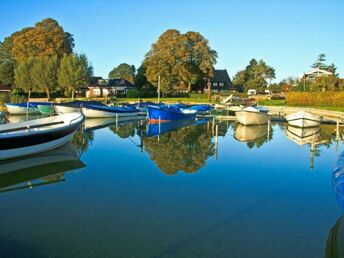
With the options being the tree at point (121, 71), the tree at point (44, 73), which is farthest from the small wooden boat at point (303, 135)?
the tree at point (121, 71)

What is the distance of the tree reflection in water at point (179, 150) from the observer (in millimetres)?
10656

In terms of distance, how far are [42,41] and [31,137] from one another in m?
46.7

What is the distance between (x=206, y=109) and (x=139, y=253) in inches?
1231

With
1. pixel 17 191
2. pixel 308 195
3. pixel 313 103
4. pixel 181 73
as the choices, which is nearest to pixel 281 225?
pixel 308 195

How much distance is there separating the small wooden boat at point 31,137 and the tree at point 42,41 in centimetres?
4272

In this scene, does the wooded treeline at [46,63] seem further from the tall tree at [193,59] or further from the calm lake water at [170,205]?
the calm lake water at [170,205]

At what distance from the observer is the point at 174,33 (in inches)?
2234

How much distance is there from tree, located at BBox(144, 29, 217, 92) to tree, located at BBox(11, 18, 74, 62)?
14302 millimetres

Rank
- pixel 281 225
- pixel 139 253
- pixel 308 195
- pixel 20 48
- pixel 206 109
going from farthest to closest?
pixel 20 48 < pixel 206 109 < pixel 308 195 < pixel 281 225 < pixel 139 253

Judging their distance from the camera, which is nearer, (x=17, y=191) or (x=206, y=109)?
(x=17, y=191)

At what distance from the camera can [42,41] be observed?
173ft

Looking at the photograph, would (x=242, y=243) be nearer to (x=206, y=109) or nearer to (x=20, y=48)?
(x=206, y=109)

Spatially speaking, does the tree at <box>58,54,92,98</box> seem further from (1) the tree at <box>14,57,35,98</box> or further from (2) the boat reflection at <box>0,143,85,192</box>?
(2) the boat reflection at <box>0,143,85,192</box>

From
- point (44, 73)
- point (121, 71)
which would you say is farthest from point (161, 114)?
point (121, 71)
